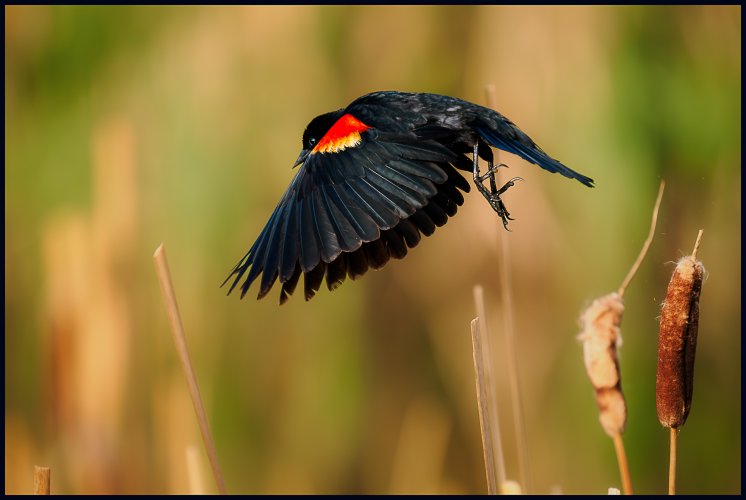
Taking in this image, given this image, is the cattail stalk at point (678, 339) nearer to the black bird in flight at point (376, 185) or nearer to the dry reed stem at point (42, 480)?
the black bird in flight at point (376, 185)

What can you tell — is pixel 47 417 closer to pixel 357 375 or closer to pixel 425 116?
pixel 357 375

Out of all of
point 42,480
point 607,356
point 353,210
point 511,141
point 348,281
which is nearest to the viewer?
point 607,356

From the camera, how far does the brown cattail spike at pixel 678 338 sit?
4.27 ft

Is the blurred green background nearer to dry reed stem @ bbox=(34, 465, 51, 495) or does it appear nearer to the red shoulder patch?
the red shoulder patch

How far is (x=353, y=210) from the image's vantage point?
1890 millimetres

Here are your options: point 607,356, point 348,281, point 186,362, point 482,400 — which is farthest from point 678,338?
point 348,281

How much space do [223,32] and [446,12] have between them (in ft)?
2.60

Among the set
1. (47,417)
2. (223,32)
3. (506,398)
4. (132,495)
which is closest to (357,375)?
(506,398)

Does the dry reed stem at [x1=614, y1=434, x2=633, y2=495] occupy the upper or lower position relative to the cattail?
lower

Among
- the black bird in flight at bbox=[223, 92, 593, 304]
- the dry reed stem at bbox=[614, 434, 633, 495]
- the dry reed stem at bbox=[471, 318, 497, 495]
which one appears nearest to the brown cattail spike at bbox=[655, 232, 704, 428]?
the dry reed stem at bbox=[614, 434, 633, 495]

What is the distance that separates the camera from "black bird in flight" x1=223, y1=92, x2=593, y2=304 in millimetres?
1837

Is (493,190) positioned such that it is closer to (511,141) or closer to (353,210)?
(511,141)

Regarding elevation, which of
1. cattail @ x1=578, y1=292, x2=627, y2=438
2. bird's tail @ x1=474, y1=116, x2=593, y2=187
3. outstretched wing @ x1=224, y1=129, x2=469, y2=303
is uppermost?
bird's tail @ x1=474, y1=116, x2=593, y2=187

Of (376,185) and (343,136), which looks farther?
(343,136)
